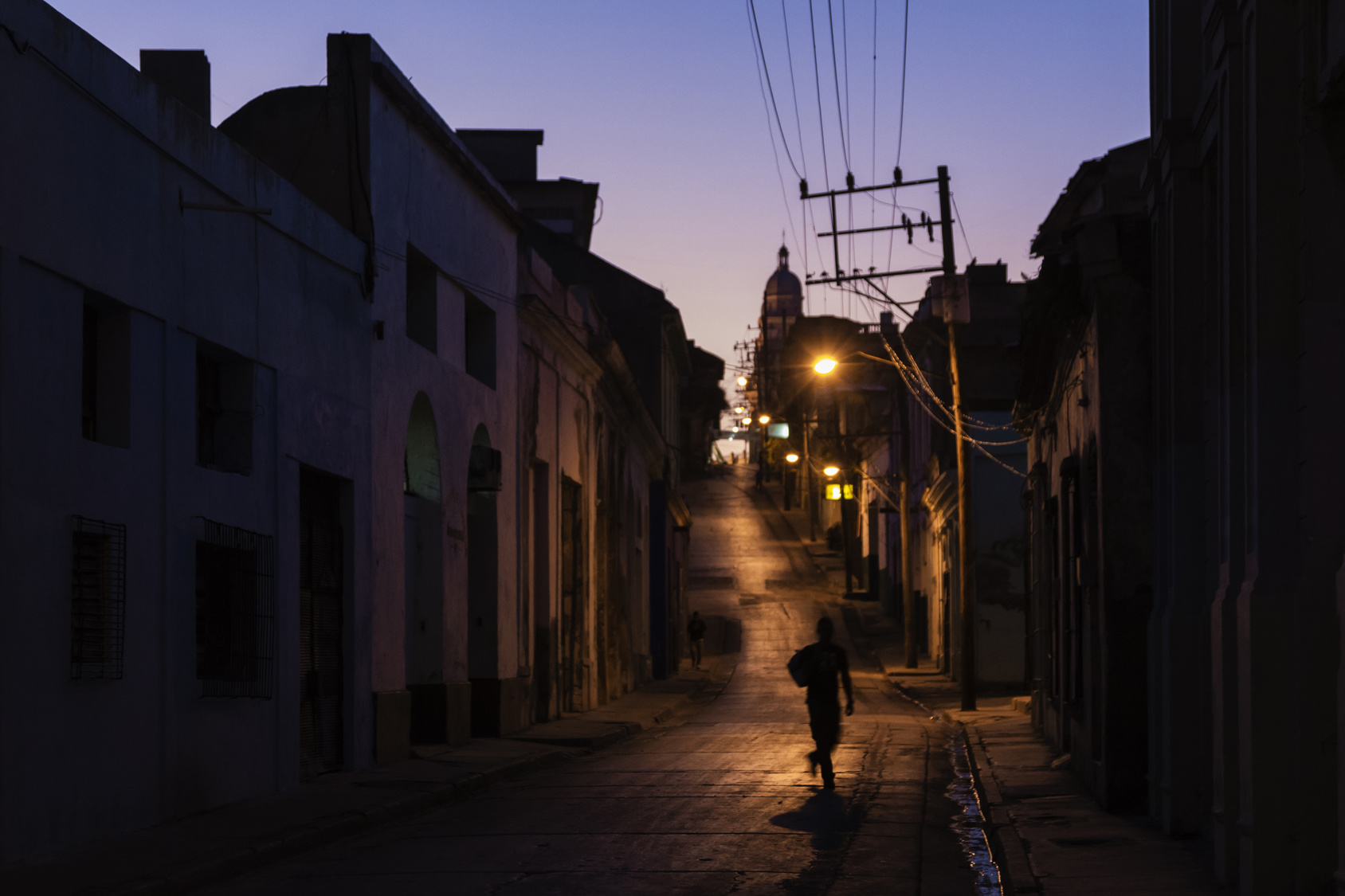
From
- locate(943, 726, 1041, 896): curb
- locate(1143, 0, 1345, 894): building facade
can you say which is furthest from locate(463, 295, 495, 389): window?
locate(1143, 0, 1345, 894): building facade

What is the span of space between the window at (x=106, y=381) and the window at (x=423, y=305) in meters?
7.76

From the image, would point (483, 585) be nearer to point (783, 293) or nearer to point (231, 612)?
point (231, 612)

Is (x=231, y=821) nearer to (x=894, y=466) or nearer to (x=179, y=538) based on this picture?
(x=179, y=538)

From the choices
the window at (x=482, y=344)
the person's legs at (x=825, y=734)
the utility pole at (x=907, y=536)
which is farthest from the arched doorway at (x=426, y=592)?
the utility pole at (x=907, y=536)

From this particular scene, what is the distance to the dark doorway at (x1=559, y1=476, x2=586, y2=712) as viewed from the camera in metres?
27.2

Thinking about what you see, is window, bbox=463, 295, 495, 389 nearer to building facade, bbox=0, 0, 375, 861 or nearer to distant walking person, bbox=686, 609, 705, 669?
building facade, bbox=0, 0, 375, 861

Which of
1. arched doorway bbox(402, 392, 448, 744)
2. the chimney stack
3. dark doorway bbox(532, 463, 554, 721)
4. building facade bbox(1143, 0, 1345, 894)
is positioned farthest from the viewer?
dark doorway bbox(532, 463, 554, 721)

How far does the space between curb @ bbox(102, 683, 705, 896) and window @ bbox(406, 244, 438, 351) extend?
538cm

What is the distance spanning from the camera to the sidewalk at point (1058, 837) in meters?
9.17

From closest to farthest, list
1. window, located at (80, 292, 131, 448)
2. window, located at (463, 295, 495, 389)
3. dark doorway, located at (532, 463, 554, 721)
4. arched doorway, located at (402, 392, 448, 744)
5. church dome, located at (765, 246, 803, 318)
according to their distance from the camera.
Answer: window, located at (80, 292, 131, 448) < arched doorway, located at (402, 392, 448, 744) < window, located at (463, 295, 495, 389) < dark doorway, located at (532, 463, 554, 721) < church dome, located at (765, 246, 803, 318)

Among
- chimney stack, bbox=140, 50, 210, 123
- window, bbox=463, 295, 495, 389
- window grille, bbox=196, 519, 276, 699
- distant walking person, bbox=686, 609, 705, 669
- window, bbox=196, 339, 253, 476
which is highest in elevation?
chimney stack, bbox=140, 50, 210, 123

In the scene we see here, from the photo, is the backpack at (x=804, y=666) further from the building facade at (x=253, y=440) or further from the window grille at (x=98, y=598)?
the window grille at (x=98, y=598)

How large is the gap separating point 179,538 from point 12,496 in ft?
8.57

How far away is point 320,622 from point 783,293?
412 feet
